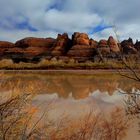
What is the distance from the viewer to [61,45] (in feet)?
369

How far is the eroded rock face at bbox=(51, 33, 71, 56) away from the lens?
110 meters

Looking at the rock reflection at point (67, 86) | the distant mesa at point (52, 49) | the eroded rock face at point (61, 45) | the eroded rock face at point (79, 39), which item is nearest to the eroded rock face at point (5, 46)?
the distant mesa at point (52, 49)

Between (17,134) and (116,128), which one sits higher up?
(17,134)

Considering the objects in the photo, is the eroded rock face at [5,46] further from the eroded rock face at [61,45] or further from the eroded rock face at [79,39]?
the eroded rock face at [79,39]

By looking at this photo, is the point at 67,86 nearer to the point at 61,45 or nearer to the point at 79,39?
the point at 79,39

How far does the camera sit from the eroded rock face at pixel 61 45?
10988 cm

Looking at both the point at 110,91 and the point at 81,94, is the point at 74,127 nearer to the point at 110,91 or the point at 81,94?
the point at 81,94

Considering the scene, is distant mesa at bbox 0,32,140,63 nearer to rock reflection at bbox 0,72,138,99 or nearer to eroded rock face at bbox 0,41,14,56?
eroded rock face at bbox 0,41,14,56

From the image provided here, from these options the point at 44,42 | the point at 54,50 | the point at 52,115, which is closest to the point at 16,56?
the point at 54,50

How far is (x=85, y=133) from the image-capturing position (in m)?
10.6

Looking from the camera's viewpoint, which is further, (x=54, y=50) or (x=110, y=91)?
(x=54, y=50)

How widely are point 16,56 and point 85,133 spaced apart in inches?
3994

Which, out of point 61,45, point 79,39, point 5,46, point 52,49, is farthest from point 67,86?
point 5,46

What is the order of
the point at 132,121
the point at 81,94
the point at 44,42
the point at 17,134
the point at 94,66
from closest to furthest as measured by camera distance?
the point at 17,134 < the point at 132,121 < the point at 81,94 < the point at 94,66 < the point at 44,42
